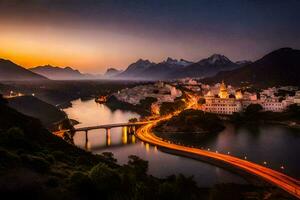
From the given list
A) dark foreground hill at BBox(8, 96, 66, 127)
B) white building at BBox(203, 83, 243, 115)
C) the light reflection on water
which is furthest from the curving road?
dark foreground hill at BBox(8, 96, 66, 127)

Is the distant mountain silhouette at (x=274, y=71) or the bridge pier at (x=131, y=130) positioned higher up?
the distant mountain silhouette at (x=274, y=71)

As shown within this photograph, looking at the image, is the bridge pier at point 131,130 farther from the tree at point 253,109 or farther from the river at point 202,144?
the tree at point 253,109

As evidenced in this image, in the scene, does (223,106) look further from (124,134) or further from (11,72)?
(11,72)

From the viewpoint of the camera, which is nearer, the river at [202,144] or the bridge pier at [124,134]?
the river at [202,144]

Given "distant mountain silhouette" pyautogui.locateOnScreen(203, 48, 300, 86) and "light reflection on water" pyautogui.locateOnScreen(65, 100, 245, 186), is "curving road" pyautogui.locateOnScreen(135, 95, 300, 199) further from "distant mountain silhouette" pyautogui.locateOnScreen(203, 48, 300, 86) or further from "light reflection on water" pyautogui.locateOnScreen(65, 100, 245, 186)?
"distant mountain silhouette" pyautogui.locateOnScreen(203, 48, 300, 86)

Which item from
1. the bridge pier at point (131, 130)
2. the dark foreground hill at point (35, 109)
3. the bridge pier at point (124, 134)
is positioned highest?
the dark foreground hill at point (35, 109)

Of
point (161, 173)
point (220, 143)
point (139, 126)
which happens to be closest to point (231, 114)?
point (139, 126)

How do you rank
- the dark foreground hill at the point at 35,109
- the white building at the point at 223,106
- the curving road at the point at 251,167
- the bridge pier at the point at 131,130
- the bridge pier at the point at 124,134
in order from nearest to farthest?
the curving road at the point at 251,167, the bridge pier at the point at 124,134, the bridge pier at the point at 131,130, the white building at the point at 223,106, the dark foreground hill at the point at 35,109

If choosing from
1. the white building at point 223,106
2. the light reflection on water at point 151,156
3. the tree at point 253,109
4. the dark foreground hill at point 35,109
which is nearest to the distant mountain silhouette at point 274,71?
the white building at point 223,106

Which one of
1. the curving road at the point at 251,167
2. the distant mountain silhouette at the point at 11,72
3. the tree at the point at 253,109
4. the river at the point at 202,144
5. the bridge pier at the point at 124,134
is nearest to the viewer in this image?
the curving road at the point at 251,167
